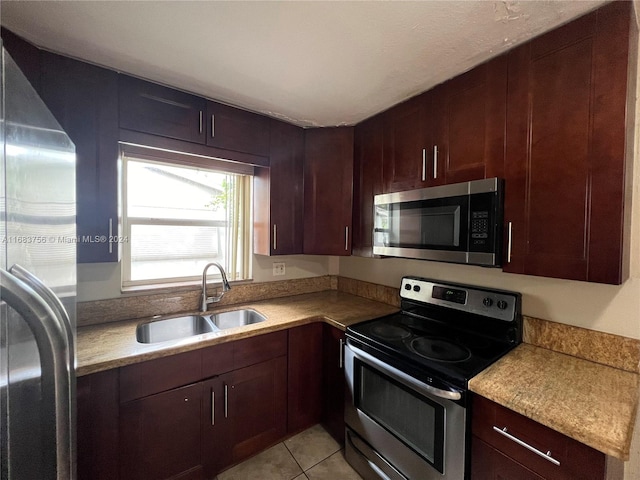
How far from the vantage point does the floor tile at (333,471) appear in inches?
59.7

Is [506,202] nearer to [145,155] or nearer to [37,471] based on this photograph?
[37,471]

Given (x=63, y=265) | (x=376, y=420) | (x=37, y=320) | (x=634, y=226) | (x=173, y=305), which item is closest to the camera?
(x=37, y=320)

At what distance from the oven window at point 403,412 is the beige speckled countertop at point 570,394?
0.28 m

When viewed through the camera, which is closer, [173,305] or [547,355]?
[547,355]

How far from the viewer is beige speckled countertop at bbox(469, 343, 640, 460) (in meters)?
0.77

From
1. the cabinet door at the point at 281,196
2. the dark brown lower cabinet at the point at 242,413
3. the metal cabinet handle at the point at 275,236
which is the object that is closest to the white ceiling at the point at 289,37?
the cabinet door at the point at 281,196

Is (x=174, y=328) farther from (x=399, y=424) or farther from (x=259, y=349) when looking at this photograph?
(x=399, y=424)

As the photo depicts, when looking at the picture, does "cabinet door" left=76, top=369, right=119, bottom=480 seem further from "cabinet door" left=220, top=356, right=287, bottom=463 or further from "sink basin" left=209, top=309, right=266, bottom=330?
"sink basin" left=209, top=309, right=266, bottom=330

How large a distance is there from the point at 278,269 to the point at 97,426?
56.4 inches

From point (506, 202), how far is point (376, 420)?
4.26ft

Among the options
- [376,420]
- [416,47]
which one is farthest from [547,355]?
[416,47]

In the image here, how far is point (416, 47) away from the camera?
3.86 ft

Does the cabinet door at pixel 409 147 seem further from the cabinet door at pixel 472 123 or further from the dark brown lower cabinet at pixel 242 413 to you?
the dark brown lower cabinet at pixel 242 413

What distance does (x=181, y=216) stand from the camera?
1.95 metres
